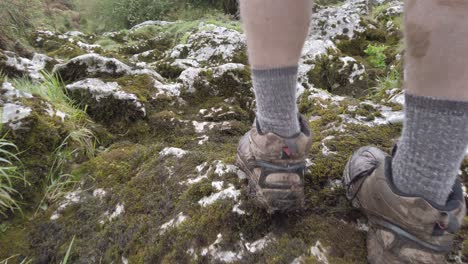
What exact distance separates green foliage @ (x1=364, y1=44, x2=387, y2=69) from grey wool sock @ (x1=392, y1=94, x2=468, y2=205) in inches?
149

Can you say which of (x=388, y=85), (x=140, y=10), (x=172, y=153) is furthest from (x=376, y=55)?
(x=140, y=10)

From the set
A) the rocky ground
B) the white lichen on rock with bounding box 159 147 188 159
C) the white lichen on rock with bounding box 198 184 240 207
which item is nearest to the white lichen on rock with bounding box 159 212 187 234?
the rocky ground

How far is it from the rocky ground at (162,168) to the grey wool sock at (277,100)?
403 mm

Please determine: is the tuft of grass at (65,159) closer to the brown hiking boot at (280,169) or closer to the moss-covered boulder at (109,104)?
the moss-covered boulder at (109,104)

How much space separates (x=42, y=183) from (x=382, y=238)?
1.85 metres

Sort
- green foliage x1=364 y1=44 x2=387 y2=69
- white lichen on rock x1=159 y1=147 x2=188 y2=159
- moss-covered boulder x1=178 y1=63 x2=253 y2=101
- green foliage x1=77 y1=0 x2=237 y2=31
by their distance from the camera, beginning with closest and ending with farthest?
white lichen on rock x1=159 y1=147 x2=188 y2=159, moss-covered boulder x1=178 y1=63 x2=253 y2=101, green foliage x1=364 y1=44 x2=387 y2=69, green foliage x1=77 y1=0 x2=237 y2=31

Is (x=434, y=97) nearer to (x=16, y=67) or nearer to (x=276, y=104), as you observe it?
(x=276, y=104)

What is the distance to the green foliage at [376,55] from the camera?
441cm

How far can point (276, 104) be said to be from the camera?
A: 1.26m

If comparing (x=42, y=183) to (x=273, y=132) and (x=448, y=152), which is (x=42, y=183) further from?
(x=448, y=152)

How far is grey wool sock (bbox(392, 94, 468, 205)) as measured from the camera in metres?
0.93

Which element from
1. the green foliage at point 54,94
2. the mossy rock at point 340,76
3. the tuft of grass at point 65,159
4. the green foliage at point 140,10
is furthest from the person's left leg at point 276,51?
the green foliage at point 140,10

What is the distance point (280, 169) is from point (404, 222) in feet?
1.62

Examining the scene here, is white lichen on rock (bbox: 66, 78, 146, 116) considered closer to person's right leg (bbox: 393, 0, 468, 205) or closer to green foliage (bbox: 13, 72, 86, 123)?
green foliage (bbox: 13, 72, 86, 123)
